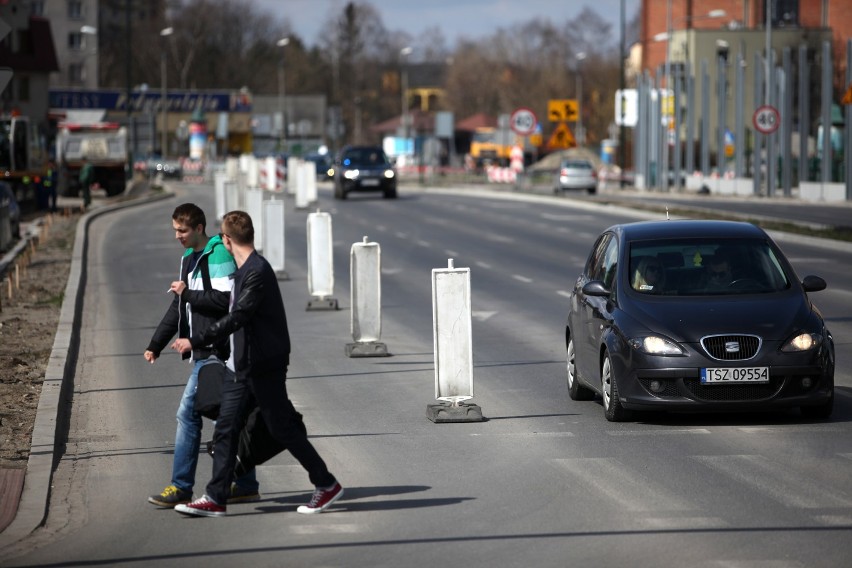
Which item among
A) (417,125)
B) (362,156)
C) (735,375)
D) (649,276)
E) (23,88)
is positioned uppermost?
(23,88)

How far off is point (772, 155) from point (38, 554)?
53558 mm

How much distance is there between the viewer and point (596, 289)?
446 inches

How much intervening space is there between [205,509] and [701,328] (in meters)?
4.05

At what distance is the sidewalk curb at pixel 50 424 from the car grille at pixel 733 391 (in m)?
4.09

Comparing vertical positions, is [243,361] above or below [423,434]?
above

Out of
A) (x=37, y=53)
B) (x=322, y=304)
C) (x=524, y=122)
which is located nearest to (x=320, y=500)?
(x=322, y=304)

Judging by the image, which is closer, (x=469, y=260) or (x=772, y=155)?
(x=469, y=260)

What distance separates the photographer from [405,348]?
1576cm

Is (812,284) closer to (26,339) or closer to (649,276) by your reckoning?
(649,276)

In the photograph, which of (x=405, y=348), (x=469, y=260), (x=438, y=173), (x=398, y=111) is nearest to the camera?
(x=405, y=348)

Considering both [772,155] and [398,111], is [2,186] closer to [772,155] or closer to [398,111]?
[772,155]

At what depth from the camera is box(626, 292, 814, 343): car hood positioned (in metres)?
10.6

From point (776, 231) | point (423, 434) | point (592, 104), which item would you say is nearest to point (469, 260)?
point (776, 231)

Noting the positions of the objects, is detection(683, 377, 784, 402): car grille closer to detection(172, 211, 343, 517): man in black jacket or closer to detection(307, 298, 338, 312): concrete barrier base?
detection(172, 211, 343, 517): man in black jacket
